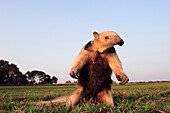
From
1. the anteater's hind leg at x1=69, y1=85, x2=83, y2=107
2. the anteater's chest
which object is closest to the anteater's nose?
the anteater's chest

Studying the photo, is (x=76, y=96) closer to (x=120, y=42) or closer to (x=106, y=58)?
(x=106, y=58)

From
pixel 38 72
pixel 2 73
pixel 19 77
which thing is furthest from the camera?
pixel 38 72

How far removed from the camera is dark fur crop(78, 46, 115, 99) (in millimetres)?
4031

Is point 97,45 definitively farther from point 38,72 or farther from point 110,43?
point 38,72

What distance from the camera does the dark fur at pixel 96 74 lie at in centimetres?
403

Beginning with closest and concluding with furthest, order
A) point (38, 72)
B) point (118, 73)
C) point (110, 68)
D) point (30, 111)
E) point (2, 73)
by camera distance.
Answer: point (30, 111) → point (118, 73) → point (110, 68) → point (2, 73) → point (38, 72)

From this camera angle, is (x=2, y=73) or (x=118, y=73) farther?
(x=2, y=73)

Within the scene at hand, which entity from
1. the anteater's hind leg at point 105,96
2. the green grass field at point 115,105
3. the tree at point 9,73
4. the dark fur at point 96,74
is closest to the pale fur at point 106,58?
the anteater's hind leg at point 105,96

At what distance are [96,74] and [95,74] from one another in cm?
2

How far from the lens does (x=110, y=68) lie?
411 cm

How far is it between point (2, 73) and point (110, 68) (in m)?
56.2

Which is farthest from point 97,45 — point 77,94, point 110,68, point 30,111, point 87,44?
point 30,111

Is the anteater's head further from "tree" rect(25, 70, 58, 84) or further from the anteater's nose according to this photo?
"tree" rect(25, 70, 58, 84)

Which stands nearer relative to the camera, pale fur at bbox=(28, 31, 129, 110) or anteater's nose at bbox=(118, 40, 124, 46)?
pale fur at bbox=(28, 31, 129, 110)
